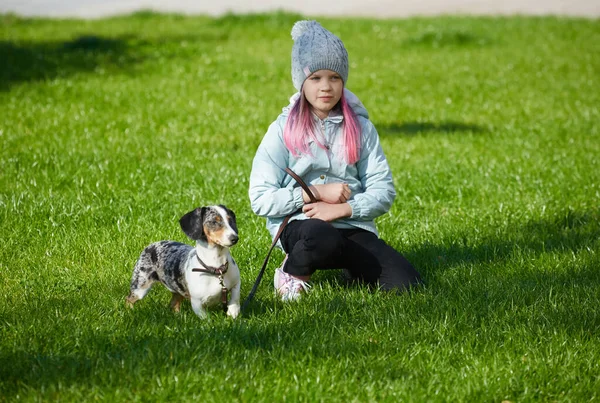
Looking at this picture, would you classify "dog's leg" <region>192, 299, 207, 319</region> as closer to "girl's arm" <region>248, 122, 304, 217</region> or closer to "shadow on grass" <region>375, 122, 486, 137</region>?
"girl's arm" <region>248, 122, 304, 217</region>

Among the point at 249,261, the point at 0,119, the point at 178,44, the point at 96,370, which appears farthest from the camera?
the point at 178,44

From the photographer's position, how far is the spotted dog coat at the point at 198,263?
413 centimetres

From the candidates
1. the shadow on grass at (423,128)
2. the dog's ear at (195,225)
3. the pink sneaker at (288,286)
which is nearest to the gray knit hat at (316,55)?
the pink sneaker at (288,286)

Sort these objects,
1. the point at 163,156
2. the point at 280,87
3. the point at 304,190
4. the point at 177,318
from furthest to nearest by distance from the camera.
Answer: the point at 280,87, the point at 163,156, the point at 304,190, the point at 177,318

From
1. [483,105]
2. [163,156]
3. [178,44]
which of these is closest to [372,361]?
[163,156]

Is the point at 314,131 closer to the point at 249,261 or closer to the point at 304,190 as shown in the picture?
the point at 304,190

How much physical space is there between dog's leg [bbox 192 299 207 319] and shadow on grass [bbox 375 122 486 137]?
21.2 ft

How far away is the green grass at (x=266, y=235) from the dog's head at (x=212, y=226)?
515 millimetres

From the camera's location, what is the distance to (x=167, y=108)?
11312mm

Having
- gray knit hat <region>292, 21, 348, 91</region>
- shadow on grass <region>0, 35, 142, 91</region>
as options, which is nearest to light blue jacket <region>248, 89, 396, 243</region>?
gray knit hat <region>292, 21, 348, 91</region>

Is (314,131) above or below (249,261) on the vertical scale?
above

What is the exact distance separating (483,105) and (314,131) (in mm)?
7808

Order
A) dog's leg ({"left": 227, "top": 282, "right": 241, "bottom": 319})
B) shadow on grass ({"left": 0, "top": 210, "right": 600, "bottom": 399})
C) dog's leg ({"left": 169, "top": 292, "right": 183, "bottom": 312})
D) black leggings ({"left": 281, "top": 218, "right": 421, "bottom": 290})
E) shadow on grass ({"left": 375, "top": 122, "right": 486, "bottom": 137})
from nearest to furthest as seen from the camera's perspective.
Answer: shadow on grass ({"left": 0, "top": 210, "right": 600, "bottom": 399}), dog's leg ({"left": 227, "top": 282, "right": 241, "bottom": 319}), dog's leg ({"left": 169, "top": 292, "right": 183, "bottom": 312}), black leggings ({"left": 281, "top": 218, "right": 421, "bottom": 290}), shadow on grass ({"left": 375, "top": 122, "right": 486, "bottom": 137})

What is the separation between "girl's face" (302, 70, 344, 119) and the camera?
508 centimetres
